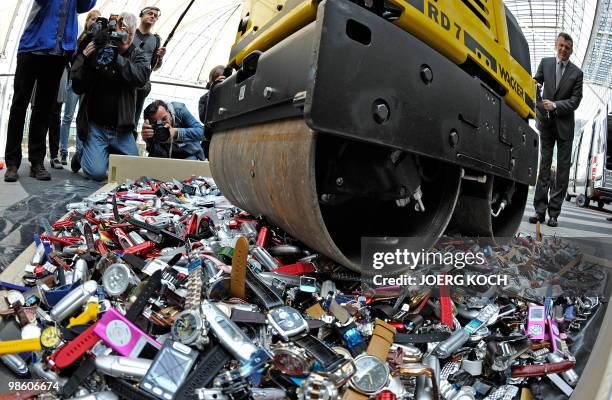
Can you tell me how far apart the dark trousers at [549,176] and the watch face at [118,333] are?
3804 mm

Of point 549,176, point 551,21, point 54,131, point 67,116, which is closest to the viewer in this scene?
point 549,176

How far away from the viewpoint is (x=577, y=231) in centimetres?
369

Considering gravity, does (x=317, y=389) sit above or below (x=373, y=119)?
below

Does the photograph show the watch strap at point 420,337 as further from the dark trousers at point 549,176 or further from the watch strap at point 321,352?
the dark trousers at point 549,176

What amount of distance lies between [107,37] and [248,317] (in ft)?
11.6

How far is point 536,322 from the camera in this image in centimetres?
144

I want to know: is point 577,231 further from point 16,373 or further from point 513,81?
point 16,373

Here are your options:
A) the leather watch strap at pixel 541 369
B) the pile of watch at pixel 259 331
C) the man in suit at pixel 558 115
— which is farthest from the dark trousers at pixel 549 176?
the leather watch strap at pixel 541 369

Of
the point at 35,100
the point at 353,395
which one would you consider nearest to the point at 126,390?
the point at 353,395

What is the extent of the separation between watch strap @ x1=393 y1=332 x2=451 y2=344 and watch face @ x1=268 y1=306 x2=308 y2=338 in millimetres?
296

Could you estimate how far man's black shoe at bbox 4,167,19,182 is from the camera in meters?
3.46

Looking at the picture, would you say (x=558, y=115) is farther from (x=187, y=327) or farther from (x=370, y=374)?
(x=187, y=327)

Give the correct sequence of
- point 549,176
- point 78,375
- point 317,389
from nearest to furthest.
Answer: point 317,389 < point 78,375 < point 549,176

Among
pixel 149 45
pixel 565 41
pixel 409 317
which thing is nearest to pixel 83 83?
pixel 149 45
